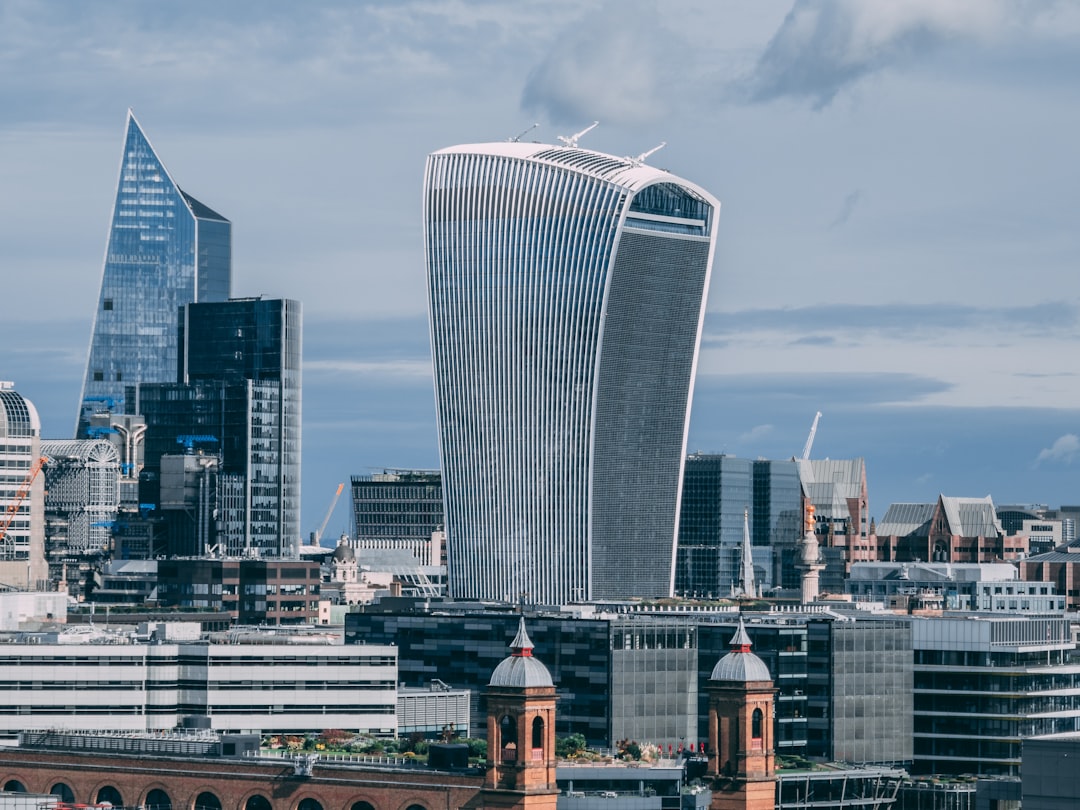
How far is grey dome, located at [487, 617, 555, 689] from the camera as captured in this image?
170 metres

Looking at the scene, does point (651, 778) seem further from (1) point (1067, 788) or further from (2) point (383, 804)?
(1) point (1067, 788)

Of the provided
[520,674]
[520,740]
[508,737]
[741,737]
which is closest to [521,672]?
[520,674]

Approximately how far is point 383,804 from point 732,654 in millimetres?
37073

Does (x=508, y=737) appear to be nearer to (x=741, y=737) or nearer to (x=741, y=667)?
(x=741, y=737)

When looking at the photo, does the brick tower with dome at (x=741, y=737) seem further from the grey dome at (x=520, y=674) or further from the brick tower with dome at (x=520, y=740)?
the grey dome at (x=520, y=674)

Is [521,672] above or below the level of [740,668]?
below

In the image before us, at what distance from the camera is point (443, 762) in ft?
656

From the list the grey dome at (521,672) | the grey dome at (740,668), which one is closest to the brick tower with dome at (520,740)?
the grey dome at (521,672)

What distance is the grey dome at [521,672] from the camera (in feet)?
559

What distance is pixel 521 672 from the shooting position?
6742 inches

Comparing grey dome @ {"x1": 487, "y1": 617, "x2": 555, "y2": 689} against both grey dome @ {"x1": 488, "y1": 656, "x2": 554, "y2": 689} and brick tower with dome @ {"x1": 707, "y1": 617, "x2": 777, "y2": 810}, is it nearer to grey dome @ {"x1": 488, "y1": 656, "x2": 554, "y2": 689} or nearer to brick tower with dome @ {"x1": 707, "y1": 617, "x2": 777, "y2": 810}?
grey dome @ {"x1": 488, "y1": 656, "x2": 554, "y2": 689}

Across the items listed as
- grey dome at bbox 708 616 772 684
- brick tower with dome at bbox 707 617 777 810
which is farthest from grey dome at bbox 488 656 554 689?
grey dome at bbox 708 616 772 684

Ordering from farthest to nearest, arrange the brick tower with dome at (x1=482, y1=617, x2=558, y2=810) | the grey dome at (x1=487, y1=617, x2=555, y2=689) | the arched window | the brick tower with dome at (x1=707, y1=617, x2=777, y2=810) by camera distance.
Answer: the brick tower with dome at (x1=707, y1=617, x2=777, y2=810) → the arched window → the grey dome at (x1=487, y1=617, x2=555, y2=689) → the brick tower with dome at (x1=482, y1=617, x2=558, y2=810)

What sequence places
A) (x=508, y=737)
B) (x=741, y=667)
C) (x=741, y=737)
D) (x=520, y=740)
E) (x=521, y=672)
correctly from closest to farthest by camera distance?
(x=520, y=740) → (x=508, y=737) → (x=521, y=672) → (x=741, y=737) → (x=741, y=667)
